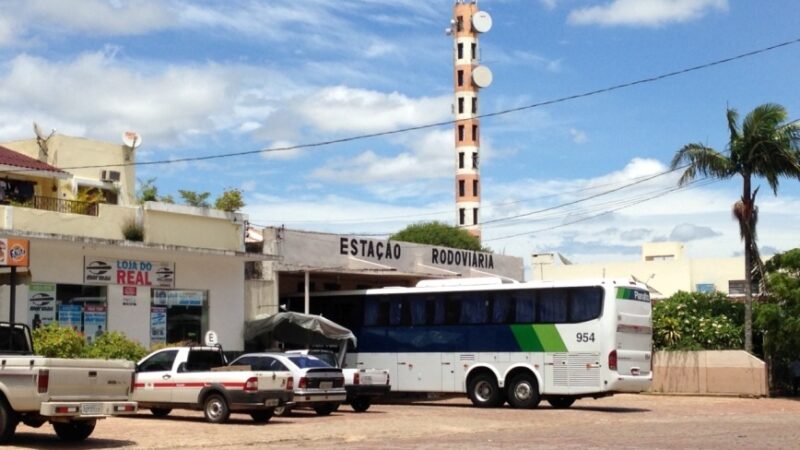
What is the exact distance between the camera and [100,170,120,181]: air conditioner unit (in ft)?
130

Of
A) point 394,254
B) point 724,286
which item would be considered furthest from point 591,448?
point 724,286

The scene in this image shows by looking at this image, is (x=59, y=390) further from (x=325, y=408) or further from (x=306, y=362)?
(x=325, y=408)

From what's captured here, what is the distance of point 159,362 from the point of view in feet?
80.0

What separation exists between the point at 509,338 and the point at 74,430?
14.7m

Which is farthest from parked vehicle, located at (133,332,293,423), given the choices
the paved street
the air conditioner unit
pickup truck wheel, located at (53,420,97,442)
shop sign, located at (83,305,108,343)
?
the air conditioner unit

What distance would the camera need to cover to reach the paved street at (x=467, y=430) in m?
18.4

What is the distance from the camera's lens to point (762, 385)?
36.8 metres

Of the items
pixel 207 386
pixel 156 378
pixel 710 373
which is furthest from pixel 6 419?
A: pixel 710 373

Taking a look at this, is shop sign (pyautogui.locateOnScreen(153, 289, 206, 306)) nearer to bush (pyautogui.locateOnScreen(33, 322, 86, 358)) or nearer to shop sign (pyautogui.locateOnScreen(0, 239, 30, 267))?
bush (pyautogui.locateOnScreen(33, 322, 86, 358))

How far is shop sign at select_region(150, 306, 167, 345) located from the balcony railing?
3224mm

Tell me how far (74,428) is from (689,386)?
25475 millimetres

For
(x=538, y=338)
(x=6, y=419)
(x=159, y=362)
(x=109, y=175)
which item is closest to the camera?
(x=6, y=419)

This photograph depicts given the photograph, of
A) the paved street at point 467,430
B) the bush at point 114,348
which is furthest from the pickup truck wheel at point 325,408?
the bush at point 114,348

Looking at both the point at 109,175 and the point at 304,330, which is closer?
the point at 304,330
